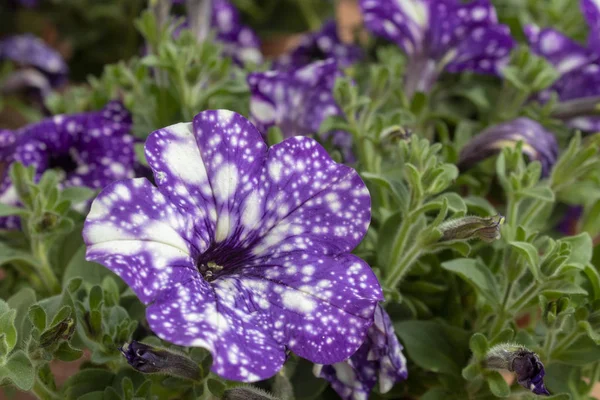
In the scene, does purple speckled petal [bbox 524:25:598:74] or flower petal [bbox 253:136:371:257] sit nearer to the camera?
flower petal [bbox 253:136:371:257]

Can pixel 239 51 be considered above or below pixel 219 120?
below

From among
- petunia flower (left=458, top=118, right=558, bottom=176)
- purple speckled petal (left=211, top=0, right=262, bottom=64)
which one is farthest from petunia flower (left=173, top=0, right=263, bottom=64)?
petunia flower (left=458, top=118, right=558, bottom=176)

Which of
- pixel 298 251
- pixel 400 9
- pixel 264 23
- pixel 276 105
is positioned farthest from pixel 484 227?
pixel 264 23

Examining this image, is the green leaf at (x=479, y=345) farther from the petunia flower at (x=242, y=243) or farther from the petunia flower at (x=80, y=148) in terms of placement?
the petunia flower at (x=80, y=148)

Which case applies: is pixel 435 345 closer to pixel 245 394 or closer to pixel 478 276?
pixel 478 276

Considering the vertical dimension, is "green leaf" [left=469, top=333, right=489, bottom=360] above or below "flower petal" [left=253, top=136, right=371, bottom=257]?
below

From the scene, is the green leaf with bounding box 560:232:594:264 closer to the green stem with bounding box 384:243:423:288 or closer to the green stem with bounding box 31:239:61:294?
the green stem with bounding box 384:243:423:288

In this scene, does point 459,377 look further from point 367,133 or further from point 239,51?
point 239,51

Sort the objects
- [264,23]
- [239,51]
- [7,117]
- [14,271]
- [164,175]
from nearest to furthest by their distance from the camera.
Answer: [164,175], [14,271], [239,51], [7,117], [264,23]
